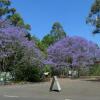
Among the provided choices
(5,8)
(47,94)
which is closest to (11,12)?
(5,8)

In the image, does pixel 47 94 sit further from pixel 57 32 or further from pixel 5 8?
pixel 57 32

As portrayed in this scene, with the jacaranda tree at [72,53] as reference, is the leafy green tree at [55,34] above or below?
above

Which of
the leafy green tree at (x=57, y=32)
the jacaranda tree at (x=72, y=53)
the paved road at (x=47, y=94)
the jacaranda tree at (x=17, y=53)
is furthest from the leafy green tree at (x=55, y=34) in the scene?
the paved road at (x=47, y=94)

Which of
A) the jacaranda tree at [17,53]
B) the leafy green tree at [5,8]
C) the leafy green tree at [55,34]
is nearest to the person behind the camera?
the jacaranda tree at [17,53]

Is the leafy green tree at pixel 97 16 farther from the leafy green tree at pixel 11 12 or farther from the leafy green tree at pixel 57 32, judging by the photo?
the leafy green tree at pixel 57 32

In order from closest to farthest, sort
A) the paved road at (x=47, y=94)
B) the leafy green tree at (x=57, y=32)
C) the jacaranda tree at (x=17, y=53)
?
1. the paved road at (x=47, y=94)
2. the jacaranda tree at (x=17, y=53)
3. the leafy green tree at (x=57, y=32)

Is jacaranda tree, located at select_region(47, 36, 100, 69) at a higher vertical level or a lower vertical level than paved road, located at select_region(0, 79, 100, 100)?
higher

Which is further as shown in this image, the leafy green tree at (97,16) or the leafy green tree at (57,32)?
the leafy green tree at (57,32)

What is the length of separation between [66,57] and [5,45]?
27.7 metres

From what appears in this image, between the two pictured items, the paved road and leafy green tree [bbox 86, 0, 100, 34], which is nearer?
the paved road

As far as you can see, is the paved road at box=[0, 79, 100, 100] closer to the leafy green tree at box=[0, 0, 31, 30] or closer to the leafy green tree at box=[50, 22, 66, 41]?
the leafy green tree at box=[0, 0, 31, 30]

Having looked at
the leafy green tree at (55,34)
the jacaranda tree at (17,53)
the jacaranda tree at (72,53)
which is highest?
the leafy green tree at (55,34)

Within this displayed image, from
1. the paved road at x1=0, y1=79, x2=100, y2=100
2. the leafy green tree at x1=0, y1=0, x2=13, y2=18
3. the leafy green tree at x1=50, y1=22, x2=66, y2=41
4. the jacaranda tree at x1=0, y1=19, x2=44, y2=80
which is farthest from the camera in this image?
the leafy green tree at x1=50, y1=22, x2=66, y2=41

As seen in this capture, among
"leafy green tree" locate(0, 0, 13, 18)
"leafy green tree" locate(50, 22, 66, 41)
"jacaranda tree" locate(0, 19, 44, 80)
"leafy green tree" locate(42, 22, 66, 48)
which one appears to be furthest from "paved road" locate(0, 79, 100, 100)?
"leafy green tree" locate(50, 22, 66, 41)
